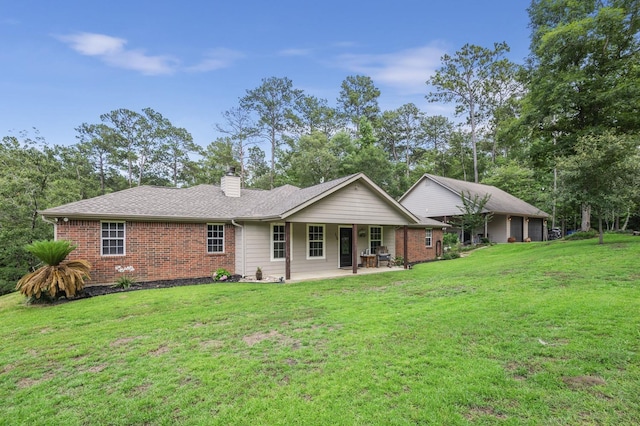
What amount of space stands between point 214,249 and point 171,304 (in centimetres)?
479

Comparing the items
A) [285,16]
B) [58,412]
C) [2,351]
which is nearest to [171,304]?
[2,351]

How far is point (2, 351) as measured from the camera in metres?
4.95

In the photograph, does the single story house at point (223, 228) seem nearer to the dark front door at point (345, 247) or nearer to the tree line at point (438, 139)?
the dark front door at point (345, 247)

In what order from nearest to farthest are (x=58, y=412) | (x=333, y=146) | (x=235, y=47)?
(x=58, y=412) < (x=235, y=47) < (x=333, y=146)

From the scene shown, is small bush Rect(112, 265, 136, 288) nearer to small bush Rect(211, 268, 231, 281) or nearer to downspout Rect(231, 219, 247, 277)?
small bush Rect(211, 268, 231, 281)

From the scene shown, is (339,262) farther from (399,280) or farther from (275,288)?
(275,288)

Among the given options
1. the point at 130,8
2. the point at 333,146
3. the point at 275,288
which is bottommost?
the point at 275,288

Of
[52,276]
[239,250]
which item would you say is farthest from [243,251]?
[52,276]

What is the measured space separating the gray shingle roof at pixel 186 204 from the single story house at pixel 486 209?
49.3 ft

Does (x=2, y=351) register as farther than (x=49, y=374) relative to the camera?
Yes

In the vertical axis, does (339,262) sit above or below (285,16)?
below

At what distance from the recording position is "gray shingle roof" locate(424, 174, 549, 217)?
77.6ft

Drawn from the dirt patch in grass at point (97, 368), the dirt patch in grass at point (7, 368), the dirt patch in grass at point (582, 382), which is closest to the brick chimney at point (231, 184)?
the dirt patch in grass at point (7, 368)

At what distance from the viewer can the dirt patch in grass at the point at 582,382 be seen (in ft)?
10.6
